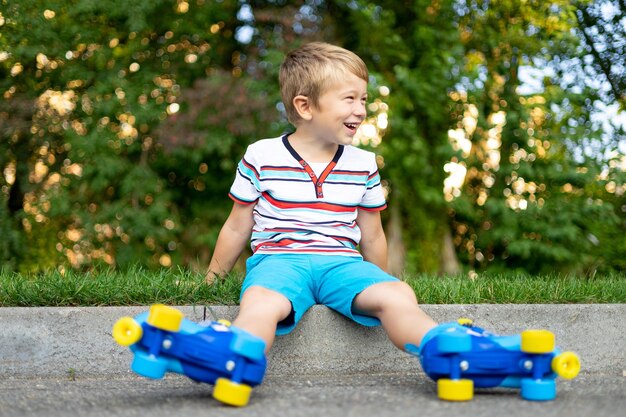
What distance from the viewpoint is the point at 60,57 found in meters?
5.63

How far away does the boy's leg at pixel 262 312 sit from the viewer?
2.15 m

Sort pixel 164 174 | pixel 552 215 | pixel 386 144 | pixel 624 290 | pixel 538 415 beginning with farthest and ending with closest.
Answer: pixel 164 174
pixel 386 144
pixel 552 215
pixel 624 290
pixel 538 415

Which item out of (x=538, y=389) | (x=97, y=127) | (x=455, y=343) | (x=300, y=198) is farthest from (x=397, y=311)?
(x=97, y=127)

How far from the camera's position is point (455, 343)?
1941mm

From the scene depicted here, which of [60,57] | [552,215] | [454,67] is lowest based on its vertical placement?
[552,215]

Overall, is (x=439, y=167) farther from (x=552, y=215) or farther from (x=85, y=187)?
(x=85, y=187)

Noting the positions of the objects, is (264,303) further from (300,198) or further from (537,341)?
(537,341)

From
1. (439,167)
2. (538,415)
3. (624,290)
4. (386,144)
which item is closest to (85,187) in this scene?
(386,144)

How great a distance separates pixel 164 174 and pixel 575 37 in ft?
11.3

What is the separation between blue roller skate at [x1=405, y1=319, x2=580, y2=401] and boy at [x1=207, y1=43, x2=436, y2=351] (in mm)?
459

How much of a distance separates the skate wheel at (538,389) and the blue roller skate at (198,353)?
72cm

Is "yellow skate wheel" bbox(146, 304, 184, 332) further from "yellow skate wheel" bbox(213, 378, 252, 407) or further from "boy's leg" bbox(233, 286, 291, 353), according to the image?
"boy's leg" bbox(233, 286, 291, 353)

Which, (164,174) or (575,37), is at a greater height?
(575,37)

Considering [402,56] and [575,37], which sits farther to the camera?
[402,56]
